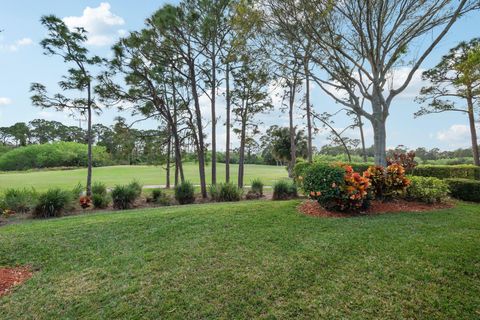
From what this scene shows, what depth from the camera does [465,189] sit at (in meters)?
7.61

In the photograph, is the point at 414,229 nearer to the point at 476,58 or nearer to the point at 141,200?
the point at 476,58

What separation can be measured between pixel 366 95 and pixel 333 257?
5467 millimetres

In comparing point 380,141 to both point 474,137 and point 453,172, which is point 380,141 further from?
point 474,137

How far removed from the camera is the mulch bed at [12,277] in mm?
3047

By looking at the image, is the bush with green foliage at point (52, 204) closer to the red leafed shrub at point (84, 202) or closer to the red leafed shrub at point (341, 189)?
the red leafed shrub at point (84, 202)

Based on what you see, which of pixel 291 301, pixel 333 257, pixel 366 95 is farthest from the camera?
pixel 366 95

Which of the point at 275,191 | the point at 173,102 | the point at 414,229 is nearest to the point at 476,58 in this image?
the point at 414,229

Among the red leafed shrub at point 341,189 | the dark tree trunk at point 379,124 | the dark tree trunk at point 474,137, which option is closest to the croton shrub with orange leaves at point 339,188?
the red leafed shrub at point 341,189

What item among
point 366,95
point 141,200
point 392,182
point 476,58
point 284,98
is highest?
point 284,98

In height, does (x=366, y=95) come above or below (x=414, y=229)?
above

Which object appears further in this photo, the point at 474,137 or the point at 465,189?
the point at 474,137

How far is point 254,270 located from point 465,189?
7860 mm

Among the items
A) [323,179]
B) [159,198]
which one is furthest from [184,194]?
[323,179]

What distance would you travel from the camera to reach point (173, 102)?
1358 cm
